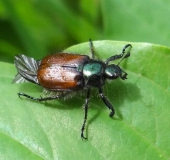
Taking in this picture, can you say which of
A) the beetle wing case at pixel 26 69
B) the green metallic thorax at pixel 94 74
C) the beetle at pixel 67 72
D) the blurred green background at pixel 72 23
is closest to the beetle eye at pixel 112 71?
the beetle at pixel 67 72

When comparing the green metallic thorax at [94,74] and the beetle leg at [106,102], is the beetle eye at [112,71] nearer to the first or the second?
the green metallic thorax at [94,74]

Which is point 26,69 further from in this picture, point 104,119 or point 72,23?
point 72,23

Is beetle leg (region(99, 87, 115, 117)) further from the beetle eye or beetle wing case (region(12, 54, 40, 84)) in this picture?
beetle wing case (region(12, 54, 40, 84))

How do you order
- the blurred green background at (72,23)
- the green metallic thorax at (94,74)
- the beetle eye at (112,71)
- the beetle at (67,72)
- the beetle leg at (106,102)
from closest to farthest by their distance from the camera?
the beetle leg at (106,102) < the beetle eye at (112,71) < the beetle at (67,72) < the green metallic thorax at (94,74) < the blurred green background at (72,23)

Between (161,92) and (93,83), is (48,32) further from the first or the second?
(161,92)

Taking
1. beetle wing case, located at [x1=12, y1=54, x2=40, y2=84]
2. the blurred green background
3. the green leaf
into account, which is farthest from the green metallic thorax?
the blurred green background

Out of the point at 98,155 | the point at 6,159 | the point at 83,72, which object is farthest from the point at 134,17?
the point at 6,159
